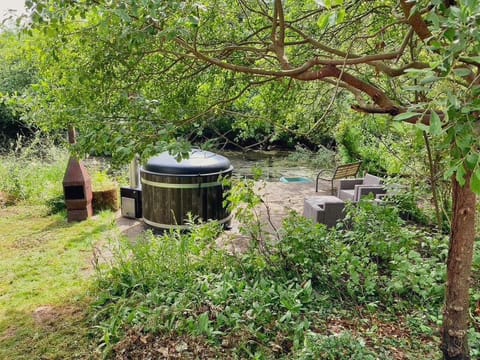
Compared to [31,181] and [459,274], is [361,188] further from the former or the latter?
[31,181]

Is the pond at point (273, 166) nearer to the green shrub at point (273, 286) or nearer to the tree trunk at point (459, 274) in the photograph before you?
the green shrub at point (273, 286)

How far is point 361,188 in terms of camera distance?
5.66 meters

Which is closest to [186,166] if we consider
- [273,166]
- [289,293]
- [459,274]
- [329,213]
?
[329,213]

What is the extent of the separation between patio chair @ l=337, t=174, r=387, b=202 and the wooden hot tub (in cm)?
207

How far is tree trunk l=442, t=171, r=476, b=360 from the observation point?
1938 mm

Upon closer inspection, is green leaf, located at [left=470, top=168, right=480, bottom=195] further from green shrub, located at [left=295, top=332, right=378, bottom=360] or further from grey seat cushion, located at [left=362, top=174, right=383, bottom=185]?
grey seat cushion, located at [left=362, top=174, right=383, bottom=185]

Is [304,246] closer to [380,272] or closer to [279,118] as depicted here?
[380,272]

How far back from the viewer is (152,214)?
5598 millimetres

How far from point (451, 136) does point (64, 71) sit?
2185mm

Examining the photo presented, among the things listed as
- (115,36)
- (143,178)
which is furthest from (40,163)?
(115,36)

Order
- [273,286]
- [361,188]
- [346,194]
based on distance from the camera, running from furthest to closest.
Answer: [346,194]
[361,188]
[273,286]

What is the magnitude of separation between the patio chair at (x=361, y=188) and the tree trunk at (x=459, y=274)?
3.12m

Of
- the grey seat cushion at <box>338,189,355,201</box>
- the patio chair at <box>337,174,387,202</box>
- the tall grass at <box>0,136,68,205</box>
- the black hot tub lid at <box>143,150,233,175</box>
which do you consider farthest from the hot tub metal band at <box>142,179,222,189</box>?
the grey seat cushion at <box>338,189,355,201</box>

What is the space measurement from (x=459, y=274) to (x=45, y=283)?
3.72 meters
